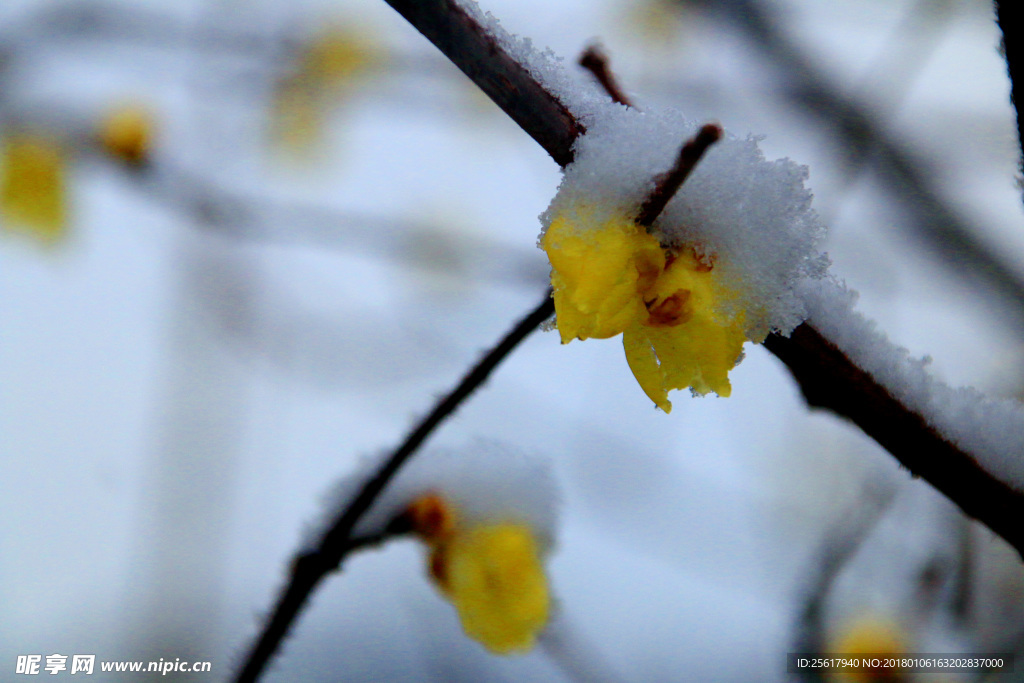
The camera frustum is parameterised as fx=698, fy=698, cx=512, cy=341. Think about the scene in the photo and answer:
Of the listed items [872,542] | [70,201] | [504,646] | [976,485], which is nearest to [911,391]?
[976,485]

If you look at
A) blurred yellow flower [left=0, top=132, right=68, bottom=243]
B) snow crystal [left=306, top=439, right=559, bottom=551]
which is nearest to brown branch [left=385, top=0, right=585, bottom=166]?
snow crystal [left=306, top=439, right=559, bottom=551]

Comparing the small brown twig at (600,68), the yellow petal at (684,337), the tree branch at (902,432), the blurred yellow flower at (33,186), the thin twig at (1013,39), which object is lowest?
the blurred yellow flower at (33,186)

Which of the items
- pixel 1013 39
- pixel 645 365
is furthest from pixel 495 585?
pixel 1013 39

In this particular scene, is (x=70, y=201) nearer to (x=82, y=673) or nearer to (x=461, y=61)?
(x=82, y=673)

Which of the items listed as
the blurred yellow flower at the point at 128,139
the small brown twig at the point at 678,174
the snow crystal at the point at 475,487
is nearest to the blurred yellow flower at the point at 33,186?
the blurred yellow flower at the point at 128,139

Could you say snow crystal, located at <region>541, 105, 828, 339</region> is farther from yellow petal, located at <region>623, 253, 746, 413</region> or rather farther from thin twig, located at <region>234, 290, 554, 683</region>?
thin twig, located at <region>234, 290, 554, 683</region>

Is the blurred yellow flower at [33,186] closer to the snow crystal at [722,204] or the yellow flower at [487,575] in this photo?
the yellow flower at [487,575]

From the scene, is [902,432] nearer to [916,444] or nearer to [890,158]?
[916,444]
